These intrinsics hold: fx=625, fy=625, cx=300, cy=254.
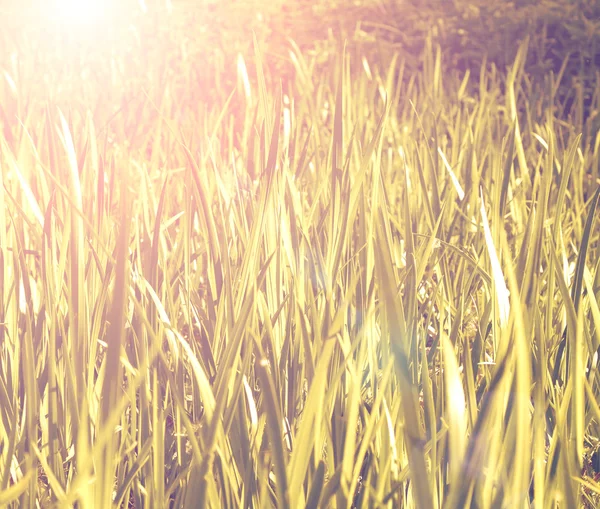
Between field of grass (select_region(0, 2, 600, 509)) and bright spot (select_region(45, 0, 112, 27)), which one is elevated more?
bright spot (select_region(45, 0, 112, 27))

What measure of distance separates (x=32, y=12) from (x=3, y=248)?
11.4 ft

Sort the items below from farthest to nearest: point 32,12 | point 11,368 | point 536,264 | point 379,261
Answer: point 32,12 < point 11,368 < point 536,264 < point 379,261

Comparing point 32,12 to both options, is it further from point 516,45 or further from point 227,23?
point 516,45

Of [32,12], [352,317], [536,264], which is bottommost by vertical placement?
[352,317]

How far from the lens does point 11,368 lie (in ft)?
2.45

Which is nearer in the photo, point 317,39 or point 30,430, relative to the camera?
point 30,430

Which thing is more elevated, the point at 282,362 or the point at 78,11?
the point at 78,11

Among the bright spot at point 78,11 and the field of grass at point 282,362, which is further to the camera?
the bright spot at point 78,11

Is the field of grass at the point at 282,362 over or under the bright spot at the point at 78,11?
under

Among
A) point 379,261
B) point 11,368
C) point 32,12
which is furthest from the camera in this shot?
point 32,12

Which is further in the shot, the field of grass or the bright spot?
the bright spot

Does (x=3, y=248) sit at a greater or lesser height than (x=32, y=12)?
lesser

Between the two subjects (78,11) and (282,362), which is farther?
(78,11)

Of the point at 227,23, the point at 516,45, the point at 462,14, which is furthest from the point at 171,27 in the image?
the point at 516,45
